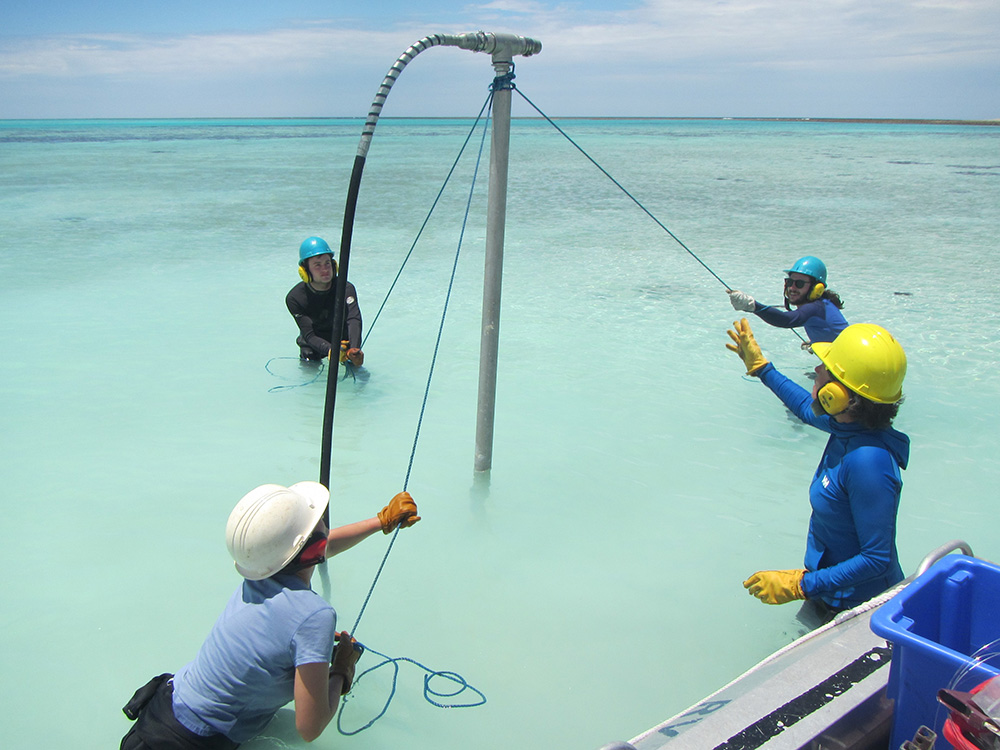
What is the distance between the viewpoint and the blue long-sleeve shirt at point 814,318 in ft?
16.5

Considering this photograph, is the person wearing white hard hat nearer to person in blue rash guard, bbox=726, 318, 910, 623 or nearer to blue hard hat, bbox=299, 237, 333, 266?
person in blue rash guard, bbox=726, 318, 910, 623

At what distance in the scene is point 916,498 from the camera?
465 cm

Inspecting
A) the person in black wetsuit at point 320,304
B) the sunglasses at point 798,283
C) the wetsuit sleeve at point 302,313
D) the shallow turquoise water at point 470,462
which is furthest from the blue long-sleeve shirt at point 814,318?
the wetsuit sleeve at point 302,313

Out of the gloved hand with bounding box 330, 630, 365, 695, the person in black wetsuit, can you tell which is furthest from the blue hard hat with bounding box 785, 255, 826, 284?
the gloved hand with bounding box 330, 630, 365, 695

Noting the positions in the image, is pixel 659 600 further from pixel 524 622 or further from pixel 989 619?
pixel 989 619

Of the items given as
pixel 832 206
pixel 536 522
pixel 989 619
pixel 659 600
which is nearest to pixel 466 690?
pixel 659 600

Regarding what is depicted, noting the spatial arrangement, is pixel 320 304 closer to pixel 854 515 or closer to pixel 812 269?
pixel 812 269

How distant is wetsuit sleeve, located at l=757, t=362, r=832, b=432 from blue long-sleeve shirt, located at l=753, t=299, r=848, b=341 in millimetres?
2150

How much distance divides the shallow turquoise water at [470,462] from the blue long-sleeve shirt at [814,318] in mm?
848

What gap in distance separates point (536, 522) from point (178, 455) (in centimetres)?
251

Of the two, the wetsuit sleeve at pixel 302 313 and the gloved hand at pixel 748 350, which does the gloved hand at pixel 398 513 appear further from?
the wetsuit sleeve at pixel 302 313

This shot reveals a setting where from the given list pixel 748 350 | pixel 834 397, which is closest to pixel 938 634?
pixel 834 397

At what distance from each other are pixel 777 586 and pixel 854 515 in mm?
399

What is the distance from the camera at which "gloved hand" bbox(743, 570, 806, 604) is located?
2.61 meters
